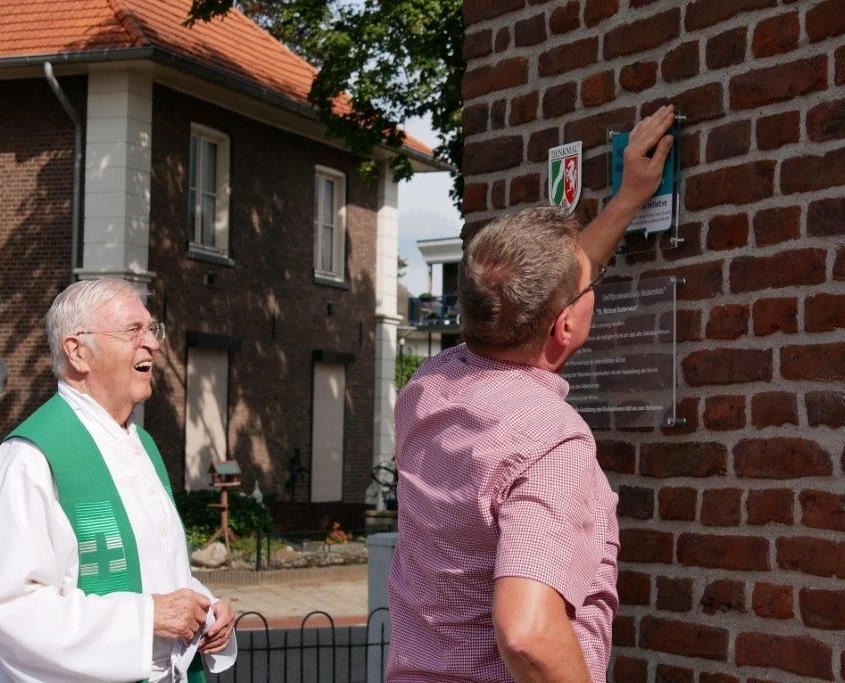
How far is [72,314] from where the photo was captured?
3.82 meters

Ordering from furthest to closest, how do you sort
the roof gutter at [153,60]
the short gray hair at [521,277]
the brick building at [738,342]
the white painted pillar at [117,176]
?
1. the white painted pillar at [117,176]
2. the roof gutter at [153,60]
3. the brick building at [738,342]
4. the short gray hair at [521,277]

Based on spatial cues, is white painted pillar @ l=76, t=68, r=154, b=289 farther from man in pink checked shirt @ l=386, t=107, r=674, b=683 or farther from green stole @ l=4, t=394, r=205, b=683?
man in pink checked shirt @ l=386, t=107, r=674, b=683

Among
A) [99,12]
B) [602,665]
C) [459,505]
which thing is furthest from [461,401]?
[99,12]

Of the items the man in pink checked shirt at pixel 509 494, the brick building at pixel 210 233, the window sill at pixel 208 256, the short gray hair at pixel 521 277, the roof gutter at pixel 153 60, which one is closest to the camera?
the man in pink checked shirt at pixel 509 494

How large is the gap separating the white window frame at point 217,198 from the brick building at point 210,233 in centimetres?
3

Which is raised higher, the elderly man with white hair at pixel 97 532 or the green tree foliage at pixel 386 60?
the green tree foliage at pixel 386 60

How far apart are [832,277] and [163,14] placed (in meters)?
20.2

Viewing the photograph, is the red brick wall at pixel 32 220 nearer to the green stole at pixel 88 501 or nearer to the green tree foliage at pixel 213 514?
the green tree foliage at pixel 213 514

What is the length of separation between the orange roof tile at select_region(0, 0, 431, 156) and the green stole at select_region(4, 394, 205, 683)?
668 inches

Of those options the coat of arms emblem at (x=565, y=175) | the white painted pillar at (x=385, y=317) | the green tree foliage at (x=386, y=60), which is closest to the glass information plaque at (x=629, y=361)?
the coat of arms emblem at (x=565, y=175)

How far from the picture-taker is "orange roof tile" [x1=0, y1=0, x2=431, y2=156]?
20438mm

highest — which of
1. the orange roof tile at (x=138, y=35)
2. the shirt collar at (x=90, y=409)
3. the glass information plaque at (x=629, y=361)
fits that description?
the orange roof tile at (x=138, y=35)

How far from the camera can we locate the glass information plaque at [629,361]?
3.52 meters

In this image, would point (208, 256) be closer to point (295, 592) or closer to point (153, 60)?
point (153, 60)
